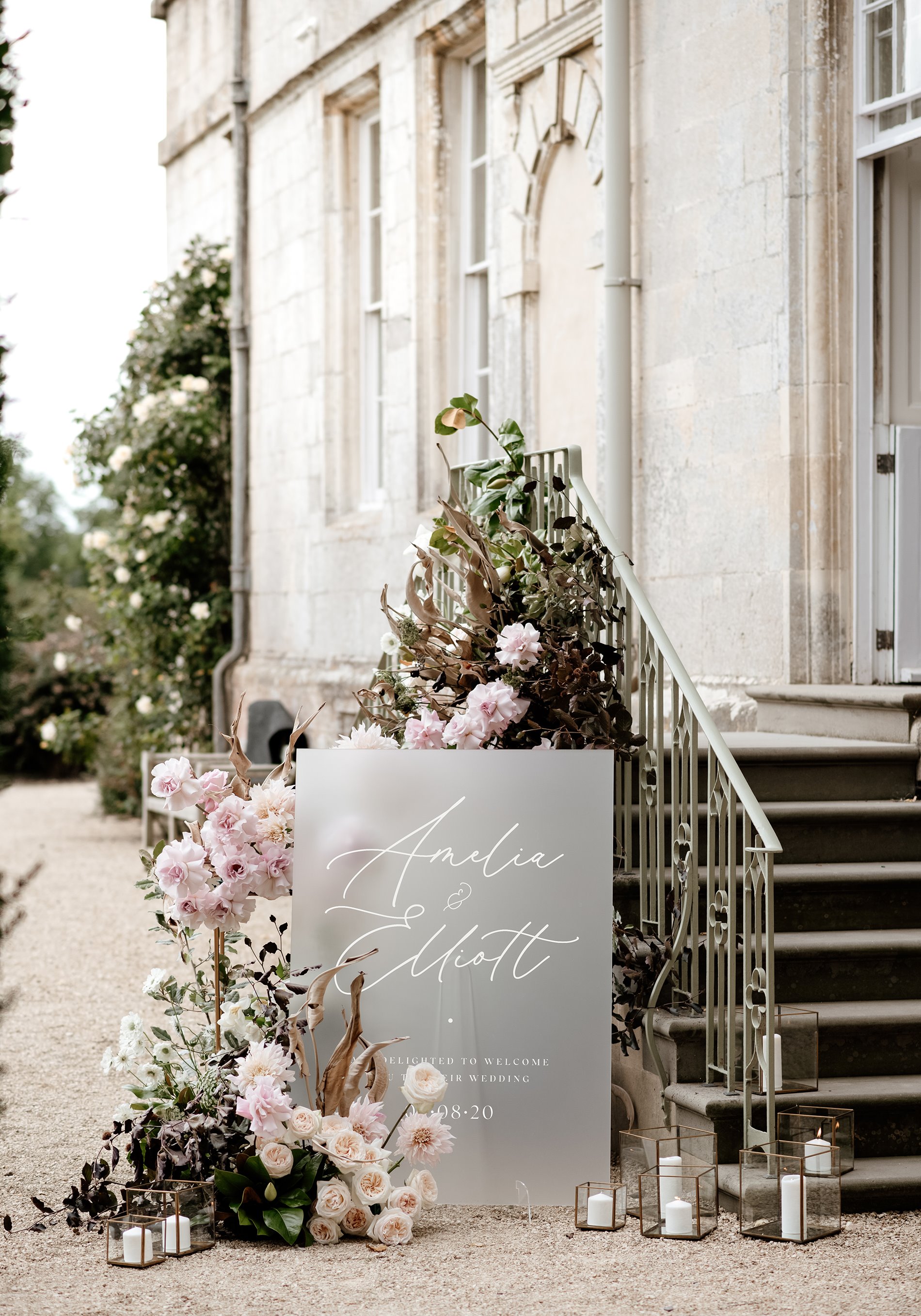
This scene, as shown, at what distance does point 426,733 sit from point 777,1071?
51.2 inches

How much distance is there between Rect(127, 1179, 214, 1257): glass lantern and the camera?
354 cm

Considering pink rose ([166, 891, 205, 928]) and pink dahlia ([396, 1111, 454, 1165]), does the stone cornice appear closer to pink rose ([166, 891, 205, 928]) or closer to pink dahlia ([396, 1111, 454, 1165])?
pink rose ([166, 891, 205, 928])

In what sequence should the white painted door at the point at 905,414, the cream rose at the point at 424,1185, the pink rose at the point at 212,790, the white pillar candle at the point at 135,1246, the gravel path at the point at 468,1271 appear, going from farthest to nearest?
the white painted door at the point at 905,414
the pink rose at the point at 212,790
the cream rose at the point at 424,1185
the white pillar candle at the point at 135,1246
the gravel path at the point at 468,1271

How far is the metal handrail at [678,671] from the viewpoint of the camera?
12.5ft

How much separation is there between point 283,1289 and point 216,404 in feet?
29.6

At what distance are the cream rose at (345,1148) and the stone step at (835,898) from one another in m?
1.09

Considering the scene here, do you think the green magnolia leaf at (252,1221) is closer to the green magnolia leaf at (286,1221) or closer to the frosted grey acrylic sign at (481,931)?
the green magnolia leaf at (286,1221)

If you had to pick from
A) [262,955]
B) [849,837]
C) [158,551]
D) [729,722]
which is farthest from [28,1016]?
[158,551]

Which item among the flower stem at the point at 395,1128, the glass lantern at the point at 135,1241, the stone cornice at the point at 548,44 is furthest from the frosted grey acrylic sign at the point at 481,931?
the stone cornice at the point at 548,44

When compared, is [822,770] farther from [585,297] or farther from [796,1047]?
[585,297]

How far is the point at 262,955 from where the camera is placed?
408 centimetres

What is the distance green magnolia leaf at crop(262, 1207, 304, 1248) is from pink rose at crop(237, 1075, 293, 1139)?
0.56 ft

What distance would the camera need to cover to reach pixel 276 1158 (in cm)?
Result: 361

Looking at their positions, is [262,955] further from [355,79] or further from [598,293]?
[355,79]
